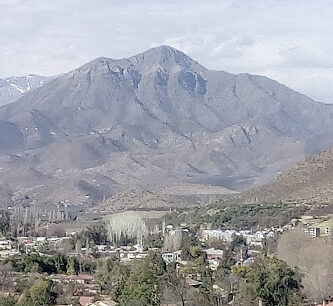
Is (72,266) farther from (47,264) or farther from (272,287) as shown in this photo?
(272,287)

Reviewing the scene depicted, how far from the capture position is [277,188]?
9706 centimetres

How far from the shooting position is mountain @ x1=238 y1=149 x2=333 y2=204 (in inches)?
3401

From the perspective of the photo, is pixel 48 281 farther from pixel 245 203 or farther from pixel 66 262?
pixel 245 203

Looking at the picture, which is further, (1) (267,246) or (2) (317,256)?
(1) (267,246)

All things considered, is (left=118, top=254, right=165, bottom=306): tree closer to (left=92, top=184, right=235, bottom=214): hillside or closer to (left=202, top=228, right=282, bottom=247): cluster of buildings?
(left=202, top=228, right=282, bottom=247): cluster of buildings

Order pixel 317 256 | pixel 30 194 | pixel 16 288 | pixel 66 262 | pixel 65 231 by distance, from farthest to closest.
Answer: pixel 30 194 < pixel 65 231 < pixel 66 262 < pixel 317 256 < pixel 16 288

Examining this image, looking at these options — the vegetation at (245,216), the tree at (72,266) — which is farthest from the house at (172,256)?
the vegetation at (245,216)

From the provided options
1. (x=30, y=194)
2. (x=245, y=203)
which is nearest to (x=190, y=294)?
(x=245, y=203)

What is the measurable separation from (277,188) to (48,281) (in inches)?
2293

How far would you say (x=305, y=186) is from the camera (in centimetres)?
9019

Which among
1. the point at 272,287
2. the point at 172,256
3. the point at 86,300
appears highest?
the point at 272,287

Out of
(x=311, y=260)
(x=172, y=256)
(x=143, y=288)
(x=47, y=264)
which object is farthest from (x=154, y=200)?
(x=143, y=288)

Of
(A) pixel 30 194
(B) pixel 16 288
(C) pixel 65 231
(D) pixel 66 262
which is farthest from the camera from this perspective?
(A) pixel 30 194

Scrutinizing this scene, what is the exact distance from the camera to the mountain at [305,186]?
86.4m
